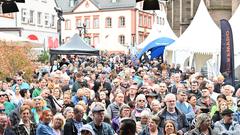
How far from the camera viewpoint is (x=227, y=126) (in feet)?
28.7

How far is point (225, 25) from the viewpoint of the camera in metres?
16.2

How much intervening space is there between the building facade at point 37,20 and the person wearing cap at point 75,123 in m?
35.5

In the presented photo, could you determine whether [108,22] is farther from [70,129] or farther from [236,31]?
[70,129]

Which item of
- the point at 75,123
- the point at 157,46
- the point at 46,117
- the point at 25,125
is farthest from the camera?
the point at 157,46

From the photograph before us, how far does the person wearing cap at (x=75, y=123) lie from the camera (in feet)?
27.8

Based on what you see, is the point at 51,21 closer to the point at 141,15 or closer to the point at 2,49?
the point at 141,15

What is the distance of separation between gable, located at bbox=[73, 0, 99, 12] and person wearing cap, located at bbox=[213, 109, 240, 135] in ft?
235

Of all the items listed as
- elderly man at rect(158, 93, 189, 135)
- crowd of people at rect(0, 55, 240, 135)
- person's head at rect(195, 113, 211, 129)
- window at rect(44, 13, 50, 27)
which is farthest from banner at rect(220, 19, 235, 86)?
window at rect(44, 13, 50, 27)

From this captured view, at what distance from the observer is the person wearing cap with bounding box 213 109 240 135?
338 inches

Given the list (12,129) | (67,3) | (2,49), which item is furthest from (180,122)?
(67,3)

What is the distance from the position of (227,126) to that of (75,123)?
2.38 m

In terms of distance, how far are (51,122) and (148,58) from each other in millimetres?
22265

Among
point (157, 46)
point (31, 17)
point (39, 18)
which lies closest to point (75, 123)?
point (157, 46)

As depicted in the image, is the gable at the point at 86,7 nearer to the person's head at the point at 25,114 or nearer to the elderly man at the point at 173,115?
the elderly man at the point at 173,115
